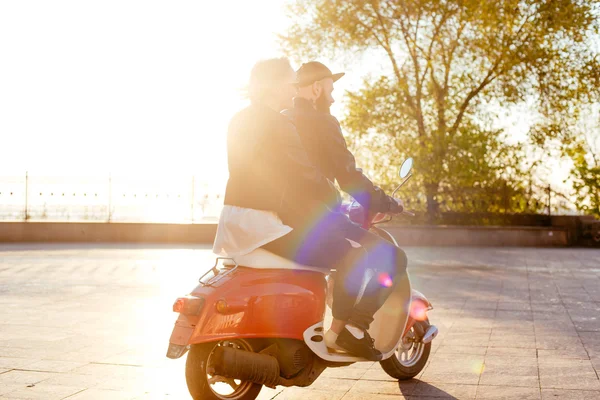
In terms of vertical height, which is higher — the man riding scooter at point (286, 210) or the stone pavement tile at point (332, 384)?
the man riding scooter at point (286, 210)

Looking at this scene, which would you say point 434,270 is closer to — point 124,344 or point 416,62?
point 124,344

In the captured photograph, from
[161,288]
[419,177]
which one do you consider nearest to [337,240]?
[161,288]

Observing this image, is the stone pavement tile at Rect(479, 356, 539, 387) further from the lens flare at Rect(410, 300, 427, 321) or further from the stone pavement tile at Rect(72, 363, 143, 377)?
the stone pavement tile at Rect(72, 363, 143, 377)

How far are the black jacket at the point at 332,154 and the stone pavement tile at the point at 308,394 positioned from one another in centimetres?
113

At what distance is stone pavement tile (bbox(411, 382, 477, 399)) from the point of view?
195 inches

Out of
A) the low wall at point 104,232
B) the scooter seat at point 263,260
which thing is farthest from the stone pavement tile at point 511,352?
the low wall at point 104,232

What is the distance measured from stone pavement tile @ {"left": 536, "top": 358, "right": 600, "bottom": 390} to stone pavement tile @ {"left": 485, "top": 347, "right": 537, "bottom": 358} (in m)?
0.22

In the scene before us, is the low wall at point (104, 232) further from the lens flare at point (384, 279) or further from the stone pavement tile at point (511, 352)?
the lens flare at point (384, 279)

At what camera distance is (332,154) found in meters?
4.66

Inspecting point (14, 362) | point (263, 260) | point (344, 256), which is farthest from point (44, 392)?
point (344, 256)

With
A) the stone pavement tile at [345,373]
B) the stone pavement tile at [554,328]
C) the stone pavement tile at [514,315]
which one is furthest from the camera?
the stone pavement tile at [514,315]

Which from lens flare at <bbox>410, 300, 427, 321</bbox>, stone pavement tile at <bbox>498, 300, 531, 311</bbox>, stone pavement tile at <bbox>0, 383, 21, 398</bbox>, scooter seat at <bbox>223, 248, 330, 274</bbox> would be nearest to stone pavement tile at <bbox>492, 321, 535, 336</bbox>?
stone pavement tile at <bbox>498, 300, 531, 311</bbox>

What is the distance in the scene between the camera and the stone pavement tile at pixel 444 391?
4.95m

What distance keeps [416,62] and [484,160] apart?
3.47 metres
